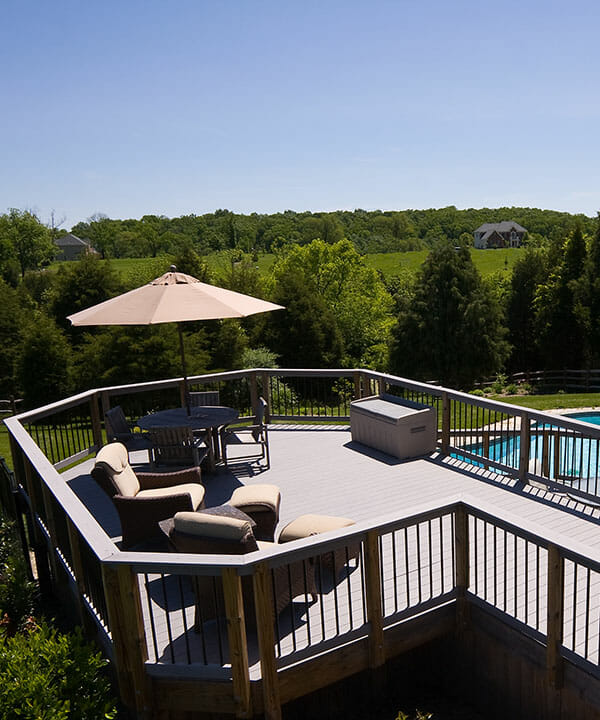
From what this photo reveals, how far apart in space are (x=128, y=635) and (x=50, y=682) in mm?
467

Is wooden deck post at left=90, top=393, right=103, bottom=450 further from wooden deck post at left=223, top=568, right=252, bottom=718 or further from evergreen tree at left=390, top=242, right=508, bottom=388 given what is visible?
evergreen tree at left=390, top=242, right=508, bottom=388

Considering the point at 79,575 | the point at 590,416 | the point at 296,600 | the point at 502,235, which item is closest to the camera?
the point at 79,575

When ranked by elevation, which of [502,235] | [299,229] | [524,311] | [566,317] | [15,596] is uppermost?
[299,229]

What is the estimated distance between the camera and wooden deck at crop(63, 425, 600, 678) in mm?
3861

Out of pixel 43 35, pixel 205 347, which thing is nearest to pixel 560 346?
pixel 205 347

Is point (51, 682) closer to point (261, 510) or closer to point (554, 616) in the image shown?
point (261, 510)

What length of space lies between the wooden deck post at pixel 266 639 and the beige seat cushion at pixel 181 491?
216cm

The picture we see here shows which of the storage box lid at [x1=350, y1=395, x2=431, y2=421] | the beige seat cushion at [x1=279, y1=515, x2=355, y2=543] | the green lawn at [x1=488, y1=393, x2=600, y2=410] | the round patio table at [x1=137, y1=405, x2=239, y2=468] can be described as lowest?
the green lawn at [x1=488, y1=393, x2=600, y2=410]

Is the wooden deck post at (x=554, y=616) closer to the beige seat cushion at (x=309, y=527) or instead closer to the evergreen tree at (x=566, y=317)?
the beige seat cushion at (x=309, y=527)

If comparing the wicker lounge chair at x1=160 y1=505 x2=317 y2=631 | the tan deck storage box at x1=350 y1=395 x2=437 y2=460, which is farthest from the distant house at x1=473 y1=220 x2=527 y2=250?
the wicker lounge chair at x1=160 y1=505 x2=317 y2=631

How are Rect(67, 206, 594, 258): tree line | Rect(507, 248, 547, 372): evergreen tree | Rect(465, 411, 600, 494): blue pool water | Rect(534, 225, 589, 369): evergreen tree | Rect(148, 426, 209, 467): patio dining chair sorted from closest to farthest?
Rect(465, 411, 600, 494): blue pool water → Rect(148, 426, 209, 467): patio dining chair → Rect(534, 225, 589, 369): evergreen tree → Rect(507, 248, 547, 372): evergreen tree → Rect(67, 206, 594, 258): tree line

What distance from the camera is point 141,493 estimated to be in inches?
228

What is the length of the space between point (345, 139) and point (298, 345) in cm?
2079

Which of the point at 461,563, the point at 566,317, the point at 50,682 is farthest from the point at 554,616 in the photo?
the point at 566,317
